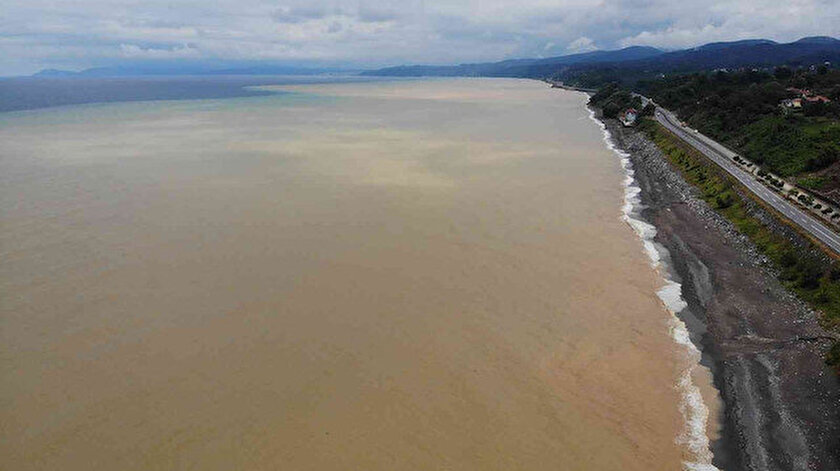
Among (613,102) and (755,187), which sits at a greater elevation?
(755,187)

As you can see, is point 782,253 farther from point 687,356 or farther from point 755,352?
point 687,356

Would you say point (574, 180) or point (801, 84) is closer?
point (574, 180)

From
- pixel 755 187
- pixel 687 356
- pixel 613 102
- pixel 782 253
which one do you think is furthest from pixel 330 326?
pixel 613 102

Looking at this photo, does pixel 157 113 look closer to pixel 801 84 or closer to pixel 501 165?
pixel 501 165

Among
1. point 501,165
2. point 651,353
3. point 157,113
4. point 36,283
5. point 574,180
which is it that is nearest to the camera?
point 651,353

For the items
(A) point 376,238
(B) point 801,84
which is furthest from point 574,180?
(B) point 801,84

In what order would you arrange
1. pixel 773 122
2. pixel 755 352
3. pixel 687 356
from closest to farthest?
pixel 755 352, pixel 687 356, pixel 773 122
